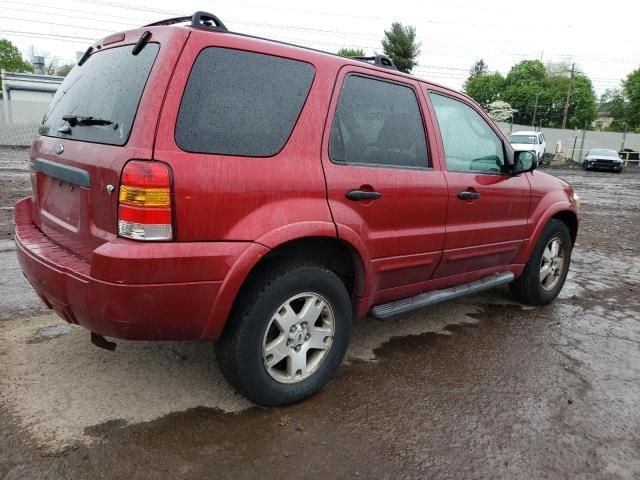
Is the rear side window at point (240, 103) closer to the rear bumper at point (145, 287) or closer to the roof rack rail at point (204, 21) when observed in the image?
the roof rack rail at point (204, 21)

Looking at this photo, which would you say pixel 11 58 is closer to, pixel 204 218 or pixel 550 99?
pixel 550 99

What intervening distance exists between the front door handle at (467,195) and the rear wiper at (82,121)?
228 cm

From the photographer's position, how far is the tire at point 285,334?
2.51 meters

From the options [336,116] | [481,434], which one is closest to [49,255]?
[336,116]

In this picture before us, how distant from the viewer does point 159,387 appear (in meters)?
2.89

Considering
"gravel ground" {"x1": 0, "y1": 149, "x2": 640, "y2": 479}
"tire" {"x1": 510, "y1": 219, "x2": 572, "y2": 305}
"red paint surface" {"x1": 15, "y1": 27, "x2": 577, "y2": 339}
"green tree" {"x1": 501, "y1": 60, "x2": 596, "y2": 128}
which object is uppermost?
"green tree" {"x1": 501, "y1": 60, "x2": 596, "y2": 128}

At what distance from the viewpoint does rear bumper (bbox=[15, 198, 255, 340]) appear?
2170mm

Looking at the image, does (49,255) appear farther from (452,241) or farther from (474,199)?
(474,199)

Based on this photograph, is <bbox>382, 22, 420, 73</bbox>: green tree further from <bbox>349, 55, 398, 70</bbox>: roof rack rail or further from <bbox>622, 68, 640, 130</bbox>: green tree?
<bbox>349, 55, 398, 70</bbox>: roof rack rail

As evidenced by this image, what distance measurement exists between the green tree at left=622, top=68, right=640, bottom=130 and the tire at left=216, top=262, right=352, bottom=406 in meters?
60.0

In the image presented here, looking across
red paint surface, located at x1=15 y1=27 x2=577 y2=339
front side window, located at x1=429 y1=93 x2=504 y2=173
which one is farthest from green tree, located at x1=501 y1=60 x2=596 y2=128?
red paint surface, located at x1=15 y1=27 x2=577 y2=339

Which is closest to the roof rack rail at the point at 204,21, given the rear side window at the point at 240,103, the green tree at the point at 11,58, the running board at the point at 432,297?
the rear side window at the point at 240,103

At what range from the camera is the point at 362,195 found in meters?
2.85

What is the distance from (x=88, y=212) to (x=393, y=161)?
177 cm
